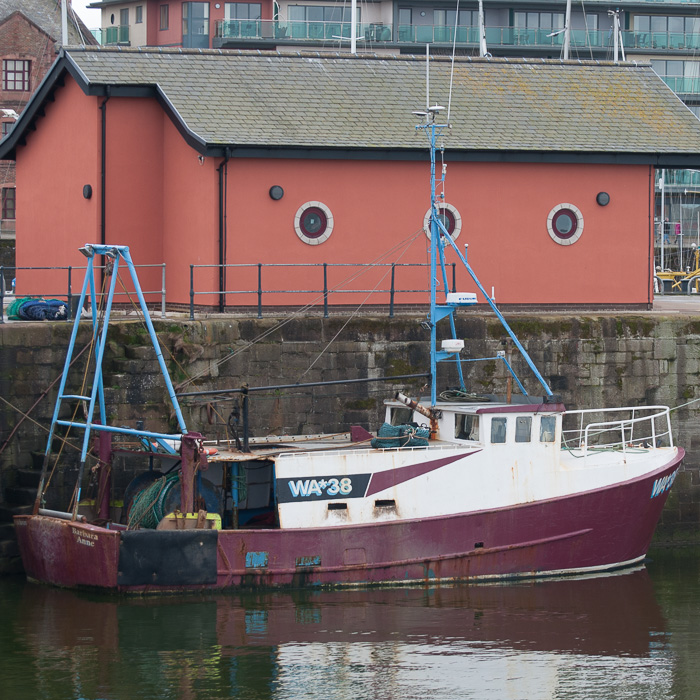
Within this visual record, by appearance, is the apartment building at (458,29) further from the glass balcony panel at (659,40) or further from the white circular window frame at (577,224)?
the white circular window frame at (577,224)

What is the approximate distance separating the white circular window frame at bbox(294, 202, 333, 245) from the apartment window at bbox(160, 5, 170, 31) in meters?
39.0

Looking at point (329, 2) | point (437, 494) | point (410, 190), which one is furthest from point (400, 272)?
point (329, 2)

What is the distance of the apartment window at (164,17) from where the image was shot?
2267 inches

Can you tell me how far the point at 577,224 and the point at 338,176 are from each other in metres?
4.37

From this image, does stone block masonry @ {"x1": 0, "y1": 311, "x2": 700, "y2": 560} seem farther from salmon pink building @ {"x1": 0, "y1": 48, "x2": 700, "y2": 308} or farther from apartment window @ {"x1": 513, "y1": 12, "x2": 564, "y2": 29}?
apartment window @ {"x1": 513, "y1": 12, "x2": 564, "y2": 29}

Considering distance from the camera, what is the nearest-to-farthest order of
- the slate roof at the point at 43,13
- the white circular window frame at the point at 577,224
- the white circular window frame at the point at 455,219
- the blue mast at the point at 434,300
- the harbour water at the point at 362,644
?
the harbour water at the point at 362,644, the blue mast at the point at 434,300, the white circular window frame at the point at 455,219, the white circular window frame at the point at 577,224, the slate roof at the point at 43,13

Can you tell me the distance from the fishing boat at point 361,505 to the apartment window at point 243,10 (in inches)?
1574

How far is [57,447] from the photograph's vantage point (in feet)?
59.5

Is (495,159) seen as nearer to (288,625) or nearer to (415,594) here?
(415,594)

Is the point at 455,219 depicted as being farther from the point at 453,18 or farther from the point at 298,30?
the point at 453,18

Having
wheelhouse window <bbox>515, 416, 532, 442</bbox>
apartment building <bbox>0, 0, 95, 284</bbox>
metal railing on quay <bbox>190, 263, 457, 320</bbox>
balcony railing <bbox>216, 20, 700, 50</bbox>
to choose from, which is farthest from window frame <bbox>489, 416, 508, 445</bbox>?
balcony railing <bbox>216, 20, 700, 50</bbox>

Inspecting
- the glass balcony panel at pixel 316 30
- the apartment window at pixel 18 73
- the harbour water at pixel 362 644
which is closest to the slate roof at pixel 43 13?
the apartment window at pixel 18 73

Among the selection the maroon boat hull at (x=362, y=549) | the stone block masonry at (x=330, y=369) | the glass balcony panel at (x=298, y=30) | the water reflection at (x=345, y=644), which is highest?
the glass balcony panel at (x=298, y=30)

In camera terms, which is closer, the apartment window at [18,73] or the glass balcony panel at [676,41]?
the apartment window at [18,73]
